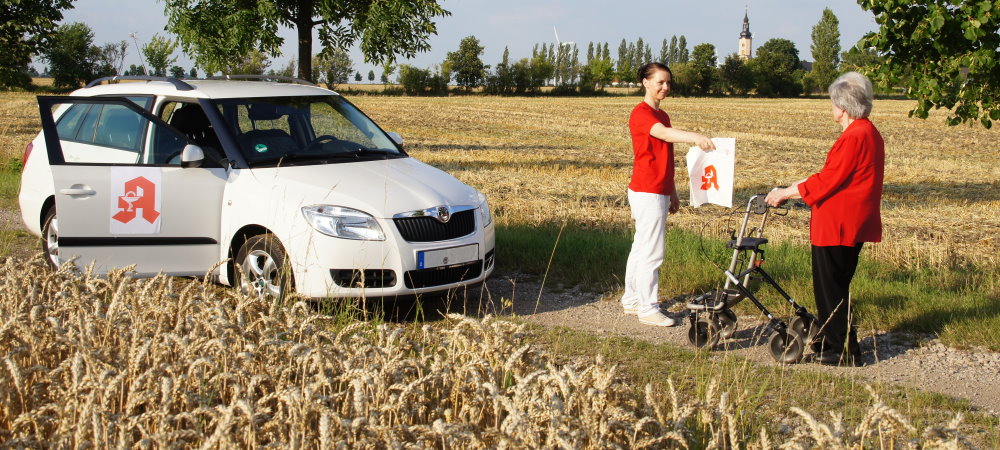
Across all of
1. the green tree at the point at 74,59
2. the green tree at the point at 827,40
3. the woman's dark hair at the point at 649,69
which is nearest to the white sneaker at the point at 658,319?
the woman's dark hair at the point at 649,69

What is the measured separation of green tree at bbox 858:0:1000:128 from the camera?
33.3ft

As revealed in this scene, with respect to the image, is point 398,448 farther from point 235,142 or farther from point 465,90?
point 465,90

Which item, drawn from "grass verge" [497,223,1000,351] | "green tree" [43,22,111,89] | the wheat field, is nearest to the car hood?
"grass verge" [497,223,1000,351]

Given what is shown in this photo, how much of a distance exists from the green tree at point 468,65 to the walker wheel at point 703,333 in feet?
308

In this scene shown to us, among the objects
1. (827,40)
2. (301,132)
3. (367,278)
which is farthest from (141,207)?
(827,40)

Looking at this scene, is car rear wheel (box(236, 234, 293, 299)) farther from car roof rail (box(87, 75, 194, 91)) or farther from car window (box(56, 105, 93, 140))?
car window (box(56, 105, 93, 140))

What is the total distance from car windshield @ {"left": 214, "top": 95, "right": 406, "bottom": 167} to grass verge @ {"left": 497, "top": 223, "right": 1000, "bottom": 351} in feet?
6.10

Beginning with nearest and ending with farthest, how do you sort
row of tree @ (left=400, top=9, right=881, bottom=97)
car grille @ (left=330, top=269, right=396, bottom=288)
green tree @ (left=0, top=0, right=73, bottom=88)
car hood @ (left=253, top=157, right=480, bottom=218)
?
car grille @ (left=330, top=269, right=396, bottom=288) < car hood @ (left=253, top=157, right=480, bottom=218) < green tree @ (left=0, top=0, right=73, bottom=88) < row of tree @ (left=400, top=9, right=881, bottom=97)

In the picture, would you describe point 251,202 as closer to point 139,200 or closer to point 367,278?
point 139,200

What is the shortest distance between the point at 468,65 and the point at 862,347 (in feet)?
312

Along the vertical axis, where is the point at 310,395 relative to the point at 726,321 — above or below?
above

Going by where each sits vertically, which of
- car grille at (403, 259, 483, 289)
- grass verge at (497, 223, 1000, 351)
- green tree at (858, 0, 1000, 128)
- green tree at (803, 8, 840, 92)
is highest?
green tree at (803, 8, 840, 92)

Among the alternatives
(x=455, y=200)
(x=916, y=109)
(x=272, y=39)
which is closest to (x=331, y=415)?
(x=455, y=200)

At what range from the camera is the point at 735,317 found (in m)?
6.16
